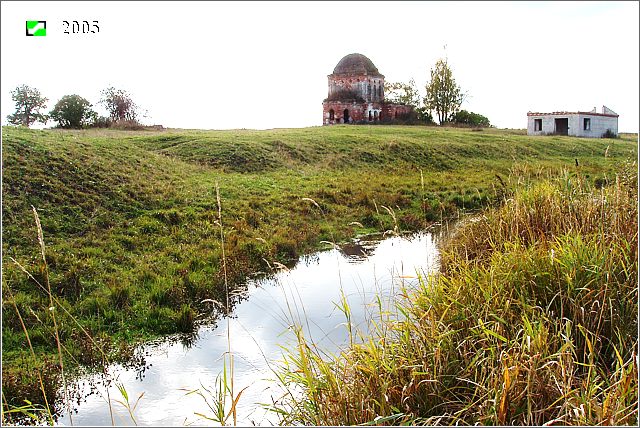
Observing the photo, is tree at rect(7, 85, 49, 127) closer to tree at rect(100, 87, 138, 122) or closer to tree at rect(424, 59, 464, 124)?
tree at rect(100, 87, 138, 122)

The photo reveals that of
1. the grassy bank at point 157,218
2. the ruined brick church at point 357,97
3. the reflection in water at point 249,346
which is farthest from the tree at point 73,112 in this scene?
the ruined brick church at point 357,97

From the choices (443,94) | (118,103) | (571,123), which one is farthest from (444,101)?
(118,103)

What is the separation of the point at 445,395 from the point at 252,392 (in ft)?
7.23

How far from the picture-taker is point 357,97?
4972 centimetres

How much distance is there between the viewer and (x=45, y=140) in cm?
1692

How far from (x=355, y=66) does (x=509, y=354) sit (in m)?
48.2

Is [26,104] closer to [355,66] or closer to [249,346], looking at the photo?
[249,346]

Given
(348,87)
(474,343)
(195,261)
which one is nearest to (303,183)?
(195,261)

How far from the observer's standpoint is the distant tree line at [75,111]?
2303cm

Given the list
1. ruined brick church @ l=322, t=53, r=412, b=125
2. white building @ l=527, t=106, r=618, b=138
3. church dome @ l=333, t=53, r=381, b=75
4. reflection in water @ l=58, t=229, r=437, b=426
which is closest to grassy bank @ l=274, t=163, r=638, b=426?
reflection in water @ l=58, t=229, r=437, b=426

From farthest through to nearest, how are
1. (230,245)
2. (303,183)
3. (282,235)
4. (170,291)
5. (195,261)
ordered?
(303,183)
(282,235)
(230,245)
(195,261)
(170,291)

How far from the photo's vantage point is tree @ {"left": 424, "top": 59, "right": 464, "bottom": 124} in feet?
176

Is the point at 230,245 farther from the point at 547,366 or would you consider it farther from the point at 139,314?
the point at 547,366

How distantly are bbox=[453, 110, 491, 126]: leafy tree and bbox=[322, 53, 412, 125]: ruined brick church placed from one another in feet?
16.8
